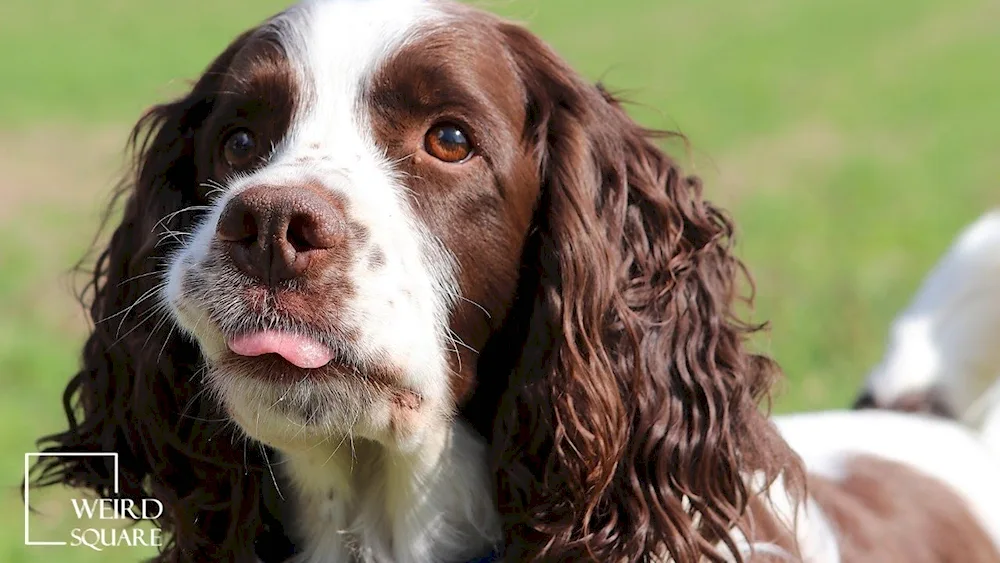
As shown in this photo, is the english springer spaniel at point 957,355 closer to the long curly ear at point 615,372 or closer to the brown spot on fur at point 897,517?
the brown spot on fur at point 897,517

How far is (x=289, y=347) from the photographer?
10.2ft

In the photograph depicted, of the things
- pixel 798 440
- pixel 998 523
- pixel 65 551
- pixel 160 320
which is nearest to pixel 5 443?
pixel 65 551

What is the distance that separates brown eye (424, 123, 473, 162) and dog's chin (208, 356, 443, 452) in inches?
24.9

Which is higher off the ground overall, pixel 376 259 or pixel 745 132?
pixel 376 259

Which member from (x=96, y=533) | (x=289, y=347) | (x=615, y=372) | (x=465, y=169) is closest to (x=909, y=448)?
(x=615, y=372)

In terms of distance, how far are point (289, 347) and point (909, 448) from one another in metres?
2.56

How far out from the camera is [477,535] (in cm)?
371

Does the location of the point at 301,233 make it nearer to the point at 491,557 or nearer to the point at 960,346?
the point at 491,557

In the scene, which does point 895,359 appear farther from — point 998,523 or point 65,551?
point 65,551

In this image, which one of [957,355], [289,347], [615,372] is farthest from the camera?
[957,355]

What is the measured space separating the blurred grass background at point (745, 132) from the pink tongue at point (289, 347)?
56.5 inches

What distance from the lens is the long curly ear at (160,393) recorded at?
3.77 meters

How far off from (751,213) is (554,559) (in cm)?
1005

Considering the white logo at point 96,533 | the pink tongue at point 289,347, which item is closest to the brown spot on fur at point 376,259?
the pink tongue at point 289,347
